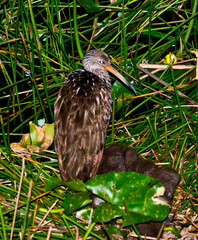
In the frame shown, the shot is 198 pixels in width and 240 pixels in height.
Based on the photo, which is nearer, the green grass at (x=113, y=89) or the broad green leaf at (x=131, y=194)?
the broad green leaf at (x=131, y=194)

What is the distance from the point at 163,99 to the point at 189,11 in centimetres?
102

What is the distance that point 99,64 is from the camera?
13.1ft

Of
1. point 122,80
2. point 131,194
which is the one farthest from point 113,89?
point 131,194

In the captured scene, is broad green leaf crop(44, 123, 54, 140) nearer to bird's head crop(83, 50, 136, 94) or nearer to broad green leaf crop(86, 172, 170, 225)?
bird's head crop(83, 50, 136, 94)

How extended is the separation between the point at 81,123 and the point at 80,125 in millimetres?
20

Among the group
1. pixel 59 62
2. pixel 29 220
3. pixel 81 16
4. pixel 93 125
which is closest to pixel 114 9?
pixel 81 16

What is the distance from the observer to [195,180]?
3.53 m

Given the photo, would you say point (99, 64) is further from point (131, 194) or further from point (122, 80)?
point (131, 194)

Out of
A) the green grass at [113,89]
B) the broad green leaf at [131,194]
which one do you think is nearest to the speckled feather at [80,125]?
the green grass at [113,89]

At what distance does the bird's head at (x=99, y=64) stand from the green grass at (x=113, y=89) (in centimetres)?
8

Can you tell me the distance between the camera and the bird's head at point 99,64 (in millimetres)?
3921

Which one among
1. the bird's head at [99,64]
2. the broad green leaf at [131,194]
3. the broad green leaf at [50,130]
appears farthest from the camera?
the bird's head at [99,64]

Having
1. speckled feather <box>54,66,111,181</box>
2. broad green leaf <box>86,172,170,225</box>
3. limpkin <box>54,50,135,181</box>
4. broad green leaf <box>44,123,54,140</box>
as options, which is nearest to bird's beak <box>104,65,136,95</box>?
limpkin <box>54,50,135,181</box>

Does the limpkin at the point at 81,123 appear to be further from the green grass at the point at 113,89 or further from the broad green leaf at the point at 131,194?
the broad green leaf at the point at 131,194
